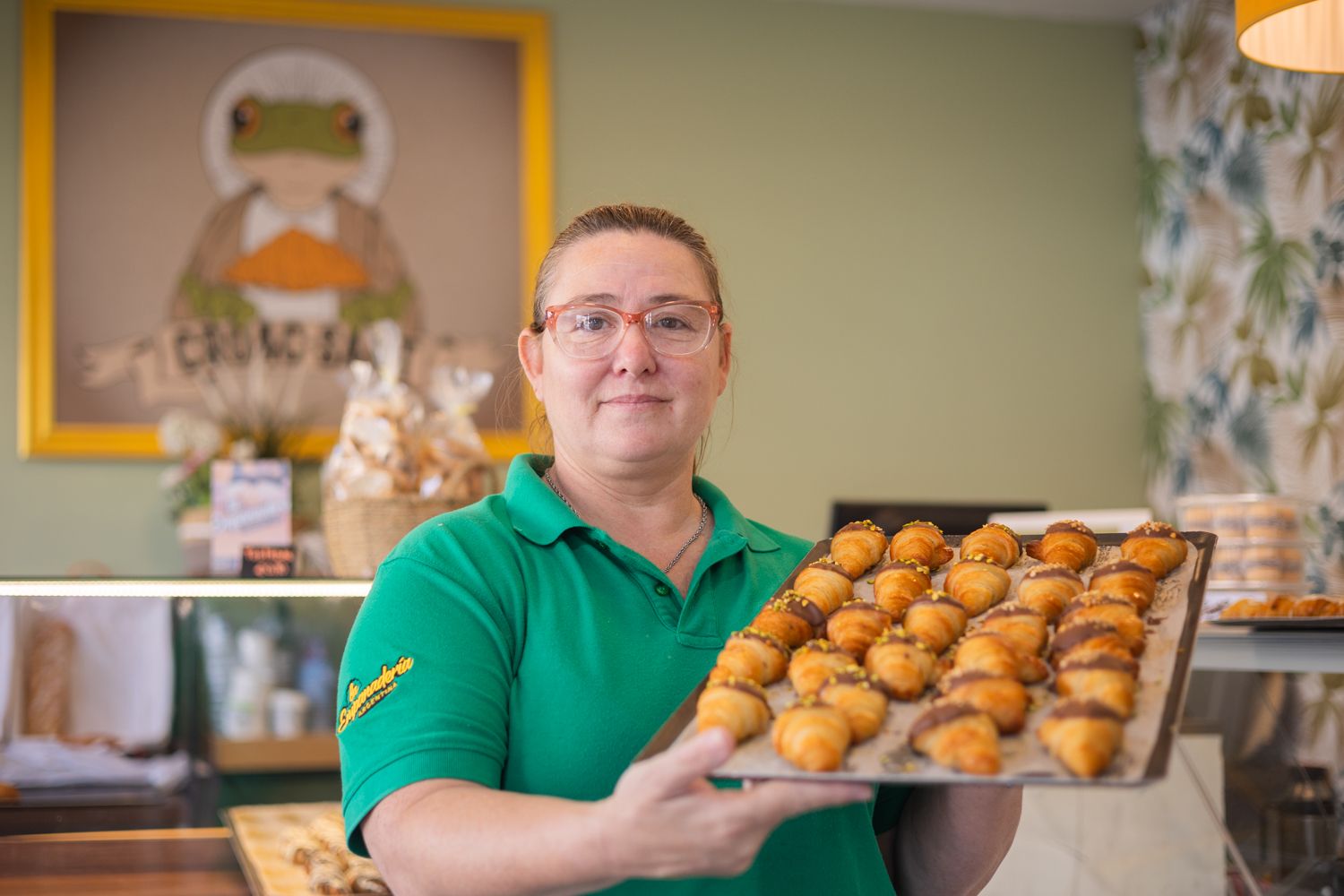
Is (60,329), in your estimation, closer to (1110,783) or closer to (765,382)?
(765,382)

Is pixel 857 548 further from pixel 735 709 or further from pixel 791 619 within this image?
pixel 735 709

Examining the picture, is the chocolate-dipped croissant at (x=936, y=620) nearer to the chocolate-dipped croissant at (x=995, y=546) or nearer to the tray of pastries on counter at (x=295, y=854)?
the chocolate-dipped croissant at (x=995, y=546)

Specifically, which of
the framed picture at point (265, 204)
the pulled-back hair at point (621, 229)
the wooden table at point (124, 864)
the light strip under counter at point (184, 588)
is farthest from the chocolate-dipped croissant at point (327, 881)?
the framed picture at point (265, 204)

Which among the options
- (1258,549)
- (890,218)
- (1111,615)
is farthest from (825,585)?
(890,218)

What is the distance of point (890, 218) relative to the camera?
450 cm

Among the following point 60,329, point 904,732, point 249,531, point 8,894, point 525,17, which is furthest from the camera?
point 525,17

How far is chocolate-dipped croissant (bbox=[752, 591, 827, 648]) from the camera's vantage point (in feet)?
4.00

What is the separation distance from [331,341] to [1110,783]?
3.32 m

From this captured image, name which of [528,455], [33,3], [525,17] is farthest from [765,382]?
[528,455]

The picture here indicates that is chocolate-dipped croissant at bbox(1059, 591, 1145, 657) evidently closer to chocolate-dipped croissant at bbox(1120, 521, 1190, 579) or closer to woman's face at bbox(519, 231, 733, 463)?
chocolate-dipped croissant at bbox(1120, 521, 1190, 579)

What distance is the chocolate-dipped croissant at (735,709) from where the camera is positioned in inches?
40.6

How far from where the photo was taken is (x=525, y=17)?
4.18m

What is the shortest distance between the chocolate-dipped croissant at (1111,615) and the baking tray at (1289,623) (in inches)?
29.6

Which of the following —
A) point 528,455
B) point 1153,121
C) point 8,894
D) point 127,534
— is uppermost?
point 1153,121
